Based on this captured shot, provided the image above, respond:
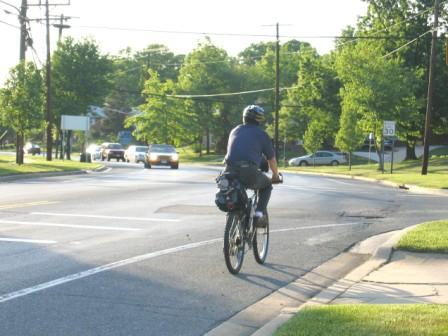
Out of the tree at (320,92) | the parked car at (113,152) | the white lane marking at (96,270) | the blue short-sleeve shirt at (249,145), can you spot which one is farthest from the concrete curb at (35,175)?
the parked car at (113,152)

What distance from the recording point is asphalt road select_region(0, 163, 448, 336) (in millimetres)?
6363

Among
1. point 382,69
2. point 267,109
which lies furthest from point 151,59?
point 382,69

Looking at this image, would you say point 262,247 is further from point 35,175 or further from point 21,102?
point 21,102

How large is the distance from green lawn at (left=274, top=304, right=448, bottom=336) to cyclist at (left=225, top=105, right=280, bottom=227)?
2.41 m

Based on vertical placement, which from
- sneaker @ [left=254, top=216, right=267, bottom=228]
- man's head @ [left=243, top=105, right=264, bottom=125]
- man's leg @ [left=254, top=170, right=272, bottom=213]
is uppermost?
man's head @ [left=243, top=105, right=264, bottom=125]

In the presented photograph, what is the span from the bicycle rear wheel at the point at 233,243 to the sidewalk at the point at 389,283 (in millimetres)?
1164

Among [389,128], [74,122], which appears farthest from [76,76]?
[389,128]

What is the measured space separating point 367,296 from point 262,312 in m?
1.17

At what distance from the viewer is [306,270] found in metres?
9.12

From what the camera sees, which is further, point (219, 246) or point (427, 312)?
point (219, 246)

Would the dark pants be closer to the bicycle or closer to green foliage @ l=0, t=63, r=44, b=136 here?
the bicycle

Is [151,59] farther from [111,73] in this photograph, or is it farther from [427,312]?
[427,312]

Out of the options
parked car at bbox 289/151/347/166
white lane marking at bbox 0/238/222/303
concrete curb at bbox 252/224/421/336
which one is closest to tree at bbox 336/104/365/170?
parked car at bbox 289/151/347/166

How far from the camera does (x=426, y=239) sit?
1052 cm
